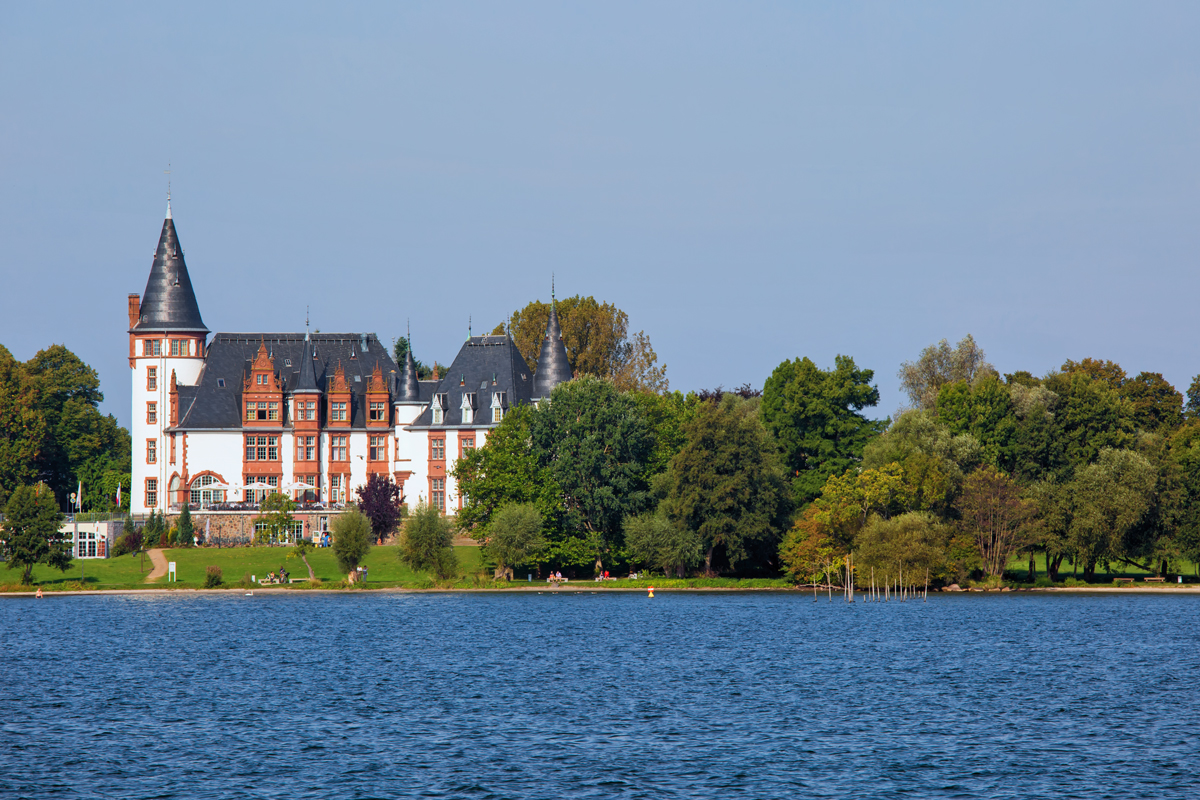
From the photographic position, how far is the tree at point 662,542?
81812mm

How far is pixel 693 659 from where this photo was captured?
5338 cm

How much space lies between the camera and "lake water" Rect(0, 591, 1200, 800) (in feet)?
108

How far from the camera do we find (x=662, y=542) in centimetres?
8181

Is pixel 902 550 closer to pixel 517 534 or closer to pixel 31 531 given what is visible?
pixel 517 534

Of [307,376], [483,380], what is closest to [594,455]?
[483,380]

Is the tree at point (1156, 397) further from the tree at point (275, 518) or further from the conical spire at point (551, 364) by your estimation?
the tree at point (275, 518)

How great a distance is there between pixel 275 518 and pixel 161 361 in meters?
23.4

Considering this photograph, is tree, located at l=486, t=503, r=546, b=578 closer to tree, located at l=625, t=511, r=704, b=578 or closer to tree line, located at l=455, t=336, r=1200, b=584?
tree line, located at l=455, t=336, r=1200, b=584

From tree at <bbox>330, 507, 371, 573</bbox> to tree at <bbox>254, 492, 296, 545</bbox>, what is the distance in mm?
9410

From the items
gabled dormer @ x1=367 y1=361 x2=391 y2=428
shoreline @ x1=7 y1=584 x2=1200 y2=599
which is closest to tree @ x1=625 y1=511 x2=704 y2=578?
shoreline @ x1=7 y1=584 x2=1200 y2=599

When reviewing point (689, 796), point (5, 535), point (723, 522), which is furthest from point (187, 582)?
point (689, 796)

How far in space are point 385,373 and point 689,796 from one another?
8465 centimetres

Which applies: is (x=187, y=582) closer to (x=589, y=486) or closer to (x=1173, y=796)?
(x=589, y=486)

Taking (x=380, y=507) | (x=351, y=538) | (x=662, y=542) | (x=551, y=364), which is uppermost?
(x=551, y=364)
